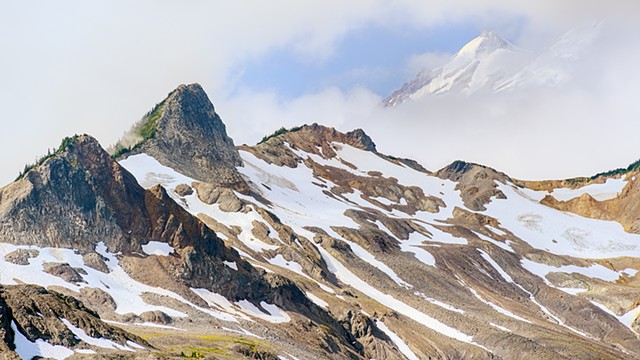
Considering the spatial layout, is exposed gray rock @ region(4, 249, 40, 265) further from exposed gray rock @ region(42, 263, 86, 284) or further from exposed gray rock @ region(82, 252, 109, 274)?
exposed gray rock @ region(82, 252, 109, 274)

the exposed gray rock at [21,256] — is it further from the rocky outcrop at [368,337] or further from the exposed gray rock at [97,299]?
the rocky outcrop at [368,337]

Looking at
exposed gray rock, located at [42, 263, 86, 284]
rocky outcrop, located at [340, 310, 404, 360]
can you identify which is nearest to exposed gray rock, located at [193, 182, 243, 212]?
rocky outcrop, located at [340, 310, 404, 360]

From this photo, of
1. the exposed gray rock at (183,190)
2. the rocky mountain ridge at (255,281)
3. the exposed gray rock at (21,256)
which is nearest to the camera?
the rocky mountain ridge at (255,281)

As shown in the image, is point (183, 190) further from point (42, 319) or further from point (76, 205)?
point (42, 319)

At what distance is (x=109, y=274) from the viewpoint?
348 feet

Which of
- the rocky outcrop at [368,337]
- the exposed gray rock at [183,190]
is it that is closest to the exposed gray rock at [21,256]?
the rocky outcrop at [368,337]

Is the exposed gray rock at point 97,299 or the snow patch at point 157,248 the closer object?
the exposed gray rock at point 97,299

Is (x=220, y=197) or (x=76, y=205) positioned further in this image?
(x=220, y=197)

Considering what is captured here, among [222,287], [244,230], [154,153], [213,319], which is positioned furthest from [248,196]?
[213,319]

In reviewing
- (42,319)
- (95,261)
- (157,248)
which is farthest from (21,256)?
(42,319)

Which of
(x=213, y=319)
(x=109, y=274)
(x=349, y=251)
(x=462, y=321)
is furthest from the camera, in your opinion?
(x=349, y=251)

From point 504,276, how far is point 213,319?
109 metres

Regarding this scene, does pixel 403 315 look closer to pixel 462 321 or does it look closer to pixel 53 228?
pixel 462 321

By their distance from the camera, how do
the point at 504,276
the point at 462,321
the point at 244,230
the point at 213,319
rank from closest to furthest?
the point at 213,319, the point at 462,321, the point at 244,230, the point at 504,276
